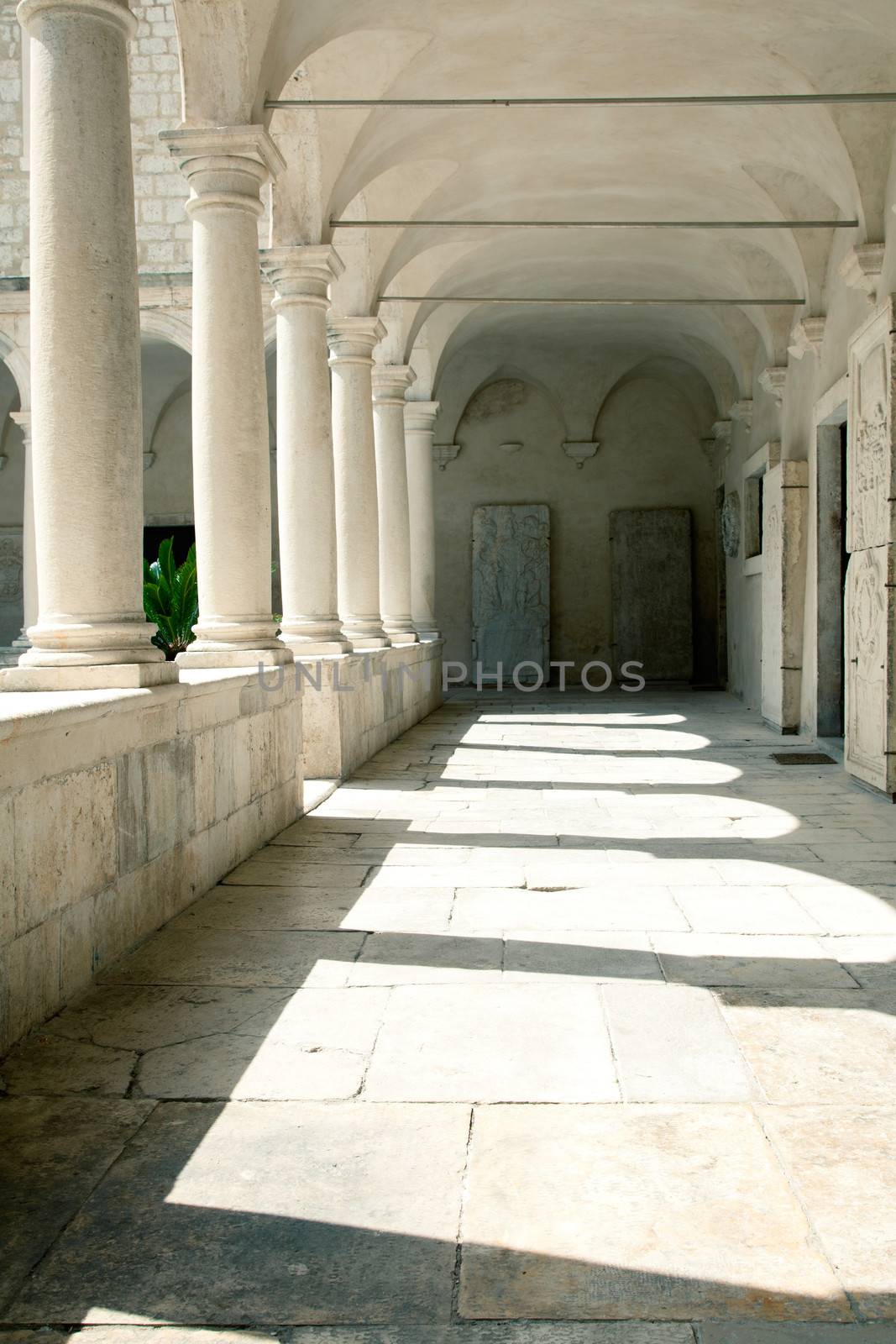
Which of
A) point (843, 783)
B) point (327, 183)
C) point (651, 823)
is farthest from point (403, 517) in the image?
point (651, 823)

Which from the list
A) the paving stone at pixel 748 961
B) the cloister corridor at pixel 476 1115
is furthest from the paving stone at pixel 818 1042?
the paving stone at pixel 748 961

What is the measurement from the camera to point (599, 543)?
64.0 feet

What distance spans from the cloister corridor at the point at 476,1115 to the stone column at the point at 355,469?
17.1 feet

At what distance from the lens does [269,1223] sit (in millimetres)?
2297

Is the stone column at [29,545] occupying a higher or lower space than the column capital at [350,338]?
lower

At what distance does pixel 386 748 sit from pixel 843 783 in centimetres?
383

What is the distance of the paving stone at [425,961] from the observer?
382 cm

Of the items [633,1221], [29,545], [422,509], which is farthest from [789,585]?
[633,1221]

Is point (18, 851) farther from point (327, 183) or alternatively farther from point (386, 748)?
point (386, 748)

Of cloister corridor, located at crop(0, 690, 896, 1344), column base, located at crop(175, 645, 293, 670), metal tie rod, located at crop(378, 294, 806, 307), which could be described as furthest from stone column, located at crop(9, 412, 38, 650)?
cloister corridor, located at crop(0, 690, 896, 1344)

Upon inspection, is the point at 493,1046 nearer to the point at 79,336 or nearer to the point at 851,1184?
the point at 851,1184

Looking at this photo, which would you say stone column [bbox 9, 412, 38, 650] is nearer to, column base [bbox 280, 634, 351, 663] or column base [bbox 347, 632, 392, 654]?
column base [bbox 347, 632, 392, 654]

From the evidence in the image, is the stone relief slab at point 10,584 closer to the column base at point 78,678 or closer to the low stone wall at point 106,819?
the low stone wall at point 106,819

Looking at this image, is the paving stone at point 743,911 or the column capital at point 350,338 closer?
the paving stone at point 743,911
